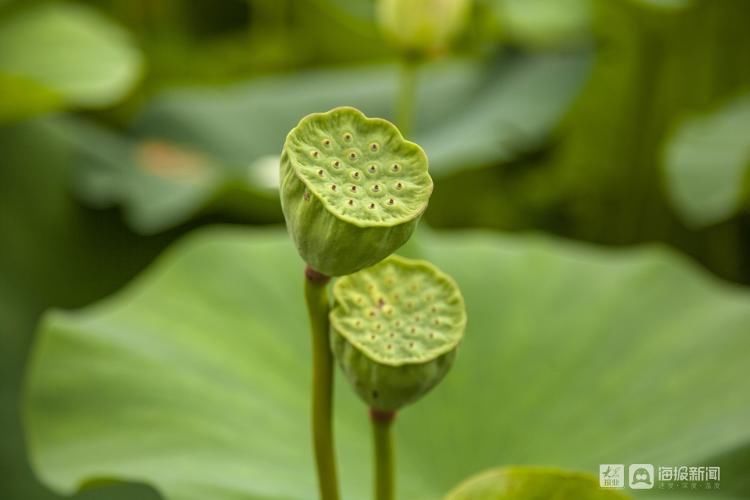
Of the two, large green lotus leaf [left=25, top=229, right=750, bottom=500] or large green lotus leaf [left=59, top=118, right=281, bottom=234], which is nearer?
large green lotus leaf [left=25, top=229, right=750, bottom=500]

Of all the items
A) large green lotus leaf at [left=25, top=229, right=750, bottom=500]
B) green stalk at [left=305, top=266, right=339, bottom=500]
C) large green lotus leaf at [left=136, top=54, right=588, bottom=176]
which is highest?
green stalk at [left=305, top=266, right=339, bottom=500]

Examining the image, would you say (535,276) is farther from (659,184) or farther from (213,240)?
(659,184)

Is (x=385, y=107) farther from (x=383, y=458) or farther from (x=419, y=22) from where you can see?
(x=383, y=458)

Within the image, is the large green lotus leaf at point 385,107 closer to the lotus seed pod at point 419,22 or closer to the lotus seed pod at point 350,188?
the lotus seed pod at point 419,22

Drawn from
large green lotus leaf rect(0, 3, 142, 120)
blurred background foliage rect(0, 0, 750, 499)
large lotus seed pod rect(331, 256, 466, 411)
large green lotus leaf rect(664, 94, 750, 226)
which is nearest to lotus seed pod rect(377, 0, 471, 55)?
blurred background foliage rect(0, 0, 750, 499)

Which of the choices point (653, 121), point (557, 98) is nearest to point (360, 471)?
point (557, 98)

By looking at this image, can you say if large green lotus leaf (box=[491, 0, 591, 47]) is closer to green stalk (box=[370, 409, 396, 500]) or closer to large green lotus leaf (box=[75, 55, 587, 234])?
large green lotus leaf (box=[75, 55, 587, 234])

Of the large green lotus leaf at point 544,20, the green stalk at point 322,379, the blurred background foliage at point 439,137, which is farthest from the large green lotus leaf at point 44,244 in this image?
the green stalk at point 322,379

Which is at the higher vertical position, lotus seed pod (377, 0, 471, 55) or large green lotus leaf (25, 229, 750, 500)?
lotus seed pod (377, 0, 471, 55)
